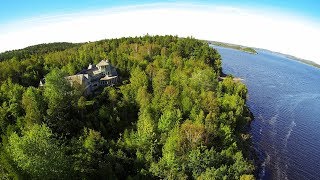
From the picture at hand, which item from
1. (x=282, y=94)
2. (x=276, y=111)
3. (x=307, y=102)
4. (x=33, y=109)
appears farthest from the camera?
(x=282, y=94)

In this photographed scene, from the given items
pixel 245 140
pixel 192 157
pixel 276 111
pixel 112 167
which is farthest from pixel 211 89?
pixel 112 167

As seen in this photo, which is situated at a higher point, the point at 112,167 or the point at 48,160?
the point at 48,160

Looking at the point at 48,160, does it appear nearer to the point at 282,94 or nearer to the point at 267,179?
the point at 267,179

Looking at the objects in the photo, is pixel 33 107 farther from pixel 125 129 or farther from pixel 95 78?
pixel 95 78

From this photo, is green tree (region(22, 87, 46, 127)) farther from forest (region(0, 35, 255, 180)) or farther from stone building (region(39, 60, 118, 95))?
stone building (region(39, 60, 118, 95))

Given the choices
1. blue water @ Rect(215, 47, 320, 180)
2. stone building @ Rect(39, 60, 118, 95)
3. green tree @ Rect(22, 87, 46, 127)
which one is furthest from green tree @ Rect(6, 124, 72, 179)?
blue water @ Rect(215, 47, 320, 180)

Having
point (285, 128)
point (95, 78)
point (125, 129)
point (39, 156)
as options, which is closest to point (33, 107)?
point (125, 129)

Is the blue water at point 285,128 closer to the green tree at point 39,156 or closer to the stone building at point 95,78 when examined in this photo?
the green tree at point 39,156

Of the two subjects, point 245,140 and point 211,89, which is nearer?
point 245,140
